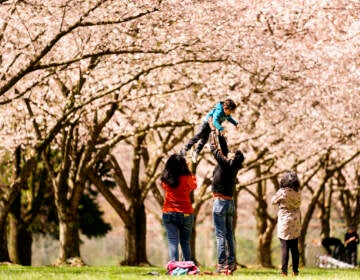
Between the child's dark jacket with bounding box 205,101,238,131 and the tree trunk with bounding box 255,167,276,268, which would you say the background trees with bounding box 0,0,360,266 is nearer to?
the child's dark jacket with bounding box 205,101,238,131

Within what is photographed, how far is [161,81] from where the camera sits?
21.0m

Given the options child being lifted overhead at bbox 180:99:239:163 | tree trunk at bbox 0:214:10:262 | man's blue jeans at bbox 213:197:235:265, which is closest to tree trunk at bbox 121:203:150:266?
tree trunk at bbox 0:214:10:262

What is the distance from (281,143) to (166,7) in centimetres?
1158

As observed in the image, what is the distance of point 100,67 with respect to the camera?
18.0 meters

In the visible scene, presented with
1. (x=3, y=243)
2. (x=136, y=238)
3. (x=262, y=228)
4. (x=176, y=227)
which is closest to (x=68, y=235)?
(x=3, y=243)

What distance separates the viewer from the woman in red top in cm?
1150

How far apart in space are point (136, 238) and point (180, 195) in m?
11.7

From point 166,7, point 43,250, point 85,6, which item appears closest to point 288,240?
point 166,7

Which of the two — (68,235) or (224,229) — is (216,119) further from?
(68,235)

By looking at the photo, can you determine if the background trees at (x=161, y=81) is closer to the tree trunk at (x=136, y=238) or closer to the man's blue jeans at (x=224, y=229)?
the tree trunk at (x=136, y=238)

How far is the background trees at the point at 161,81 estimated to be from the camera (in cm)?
1584

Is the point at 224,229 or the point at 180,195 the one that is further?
the point at 180,195

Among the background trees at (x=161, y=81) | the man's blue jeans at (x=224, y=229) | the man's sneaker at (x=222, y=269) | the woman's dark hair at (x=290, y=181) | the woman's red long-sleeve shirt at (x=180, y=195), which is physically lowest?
the man's sneaker at (x=222, y=269)

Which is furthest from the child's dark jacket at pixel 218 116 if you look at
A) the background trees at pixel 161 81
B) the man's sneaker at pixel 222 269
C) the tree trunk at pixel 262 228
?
the tree trunk at pixel 262 228
